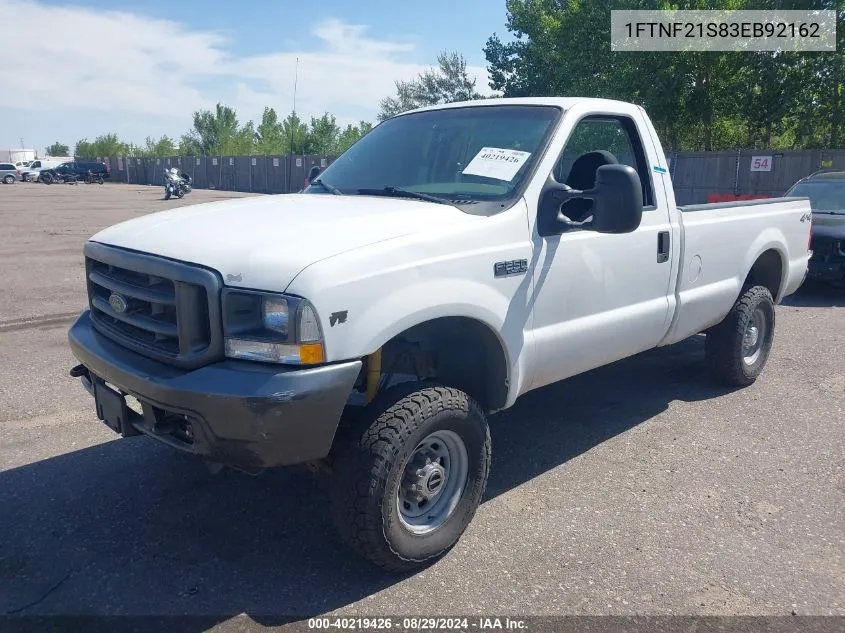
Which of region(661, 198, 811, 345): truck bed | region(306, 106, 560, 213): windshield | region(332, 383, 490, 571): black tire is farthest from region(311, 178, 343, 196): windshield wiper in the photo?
region(661, 198, 811, 345): truck bed

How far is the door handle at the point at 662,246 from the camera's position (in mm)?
4402

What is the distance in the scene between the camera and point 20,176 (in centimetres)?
6191

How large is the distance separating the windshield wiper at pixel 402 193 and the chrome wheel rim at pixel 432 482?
1133mm

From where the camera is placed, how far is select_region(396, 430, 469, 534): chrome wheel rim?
3205mm

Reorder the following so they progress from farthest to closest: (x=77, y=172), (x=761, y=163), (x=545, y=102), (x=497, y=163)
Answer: (x=77, y=172)
(x=761, y=163)
(x=545, y=102)
(x=497, y=163)

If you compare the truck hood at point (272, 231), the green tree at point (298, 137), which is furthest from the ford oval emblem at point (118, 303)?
the green tree at point (298, 137)

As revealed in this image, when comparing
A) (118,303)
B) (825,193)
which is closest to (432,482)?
(118,303)

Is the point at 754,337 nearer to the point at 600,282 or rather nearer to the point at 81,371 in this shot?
the point at 600,282

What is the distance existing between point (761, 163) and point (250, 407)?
19.2m

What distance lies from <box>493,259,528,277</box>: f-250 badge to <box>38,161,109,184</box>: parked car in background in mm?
64174

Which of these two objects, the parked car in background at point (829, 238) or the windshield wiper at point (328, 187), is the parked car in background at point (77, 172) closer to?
the parked car in background at point (829, 238)

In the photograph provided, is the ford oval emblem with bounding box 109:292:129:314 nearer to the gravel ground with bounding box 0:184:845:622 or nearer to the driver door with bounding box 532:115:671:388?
the gravel ground with bounding box 0:184:845:622

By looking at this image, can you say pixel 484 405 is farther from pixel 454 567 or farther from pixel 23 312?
pixel 23 312

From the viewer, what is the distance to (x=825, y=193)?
10.6 meters
